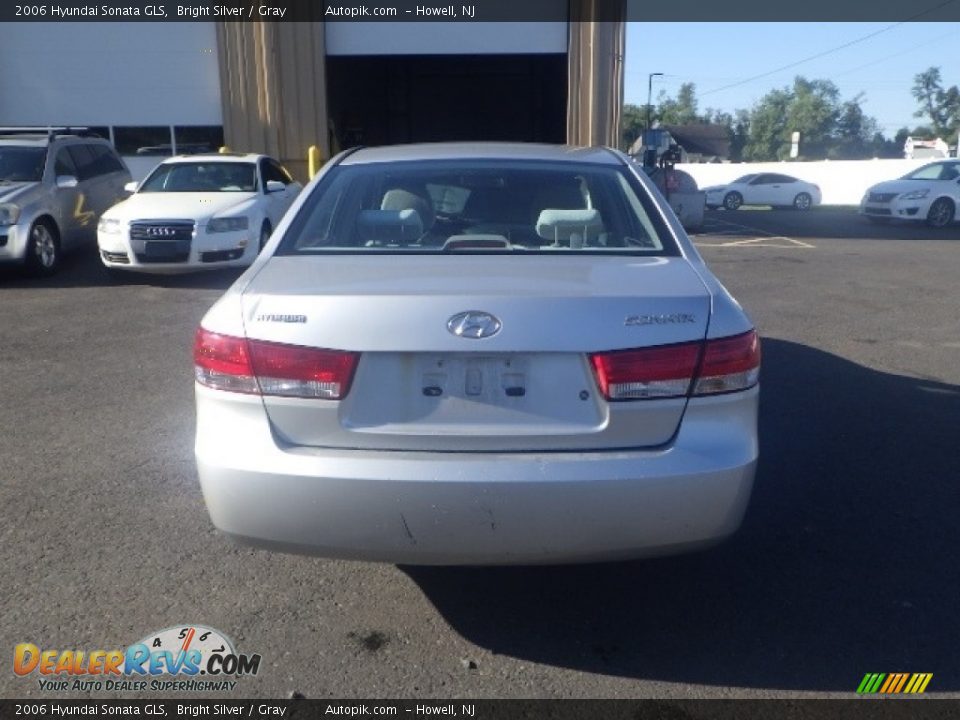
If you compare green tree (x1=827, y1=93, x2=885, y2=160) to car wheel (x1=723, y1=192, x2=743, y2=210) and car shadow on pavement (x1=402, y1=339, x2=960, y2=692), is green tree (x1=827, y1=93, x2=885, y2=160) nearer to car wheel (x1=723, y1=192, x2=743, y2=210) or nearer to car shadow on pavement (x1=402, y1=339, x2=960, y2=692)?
car wheel (x1=723, y1=192, x2=743, y2=210)

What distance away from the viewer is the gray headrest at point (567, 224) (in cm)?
381

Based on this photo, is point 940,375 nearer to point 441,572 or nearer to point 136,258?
point 441,572

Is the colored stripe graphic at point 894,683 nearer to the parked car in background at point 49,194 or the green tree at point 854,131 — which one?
the parked car in background at point 49,194

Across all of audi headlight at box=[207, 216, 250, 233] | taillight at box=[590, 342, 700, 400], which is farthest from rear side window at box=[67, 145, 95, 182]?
taillight at box=[590, 342, 700, 400]

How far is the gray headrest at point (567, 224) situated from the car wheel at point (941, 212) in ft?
63.2

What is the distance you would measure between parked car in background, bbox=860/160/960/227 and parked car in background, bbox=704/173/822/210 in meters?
10.8

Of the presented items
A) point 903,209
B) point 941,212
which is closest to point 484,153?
point 903,209

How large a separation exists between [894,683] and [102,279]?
10291 mm

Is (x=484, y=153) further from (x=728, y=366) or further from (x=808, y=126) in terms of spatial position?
(x=808, y=126)

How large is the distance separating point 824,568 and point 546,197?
76.6 inches

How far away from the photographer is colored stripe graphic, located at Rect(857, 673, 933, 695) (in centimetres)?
291

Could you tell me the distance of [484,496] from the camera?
2713 millimetres

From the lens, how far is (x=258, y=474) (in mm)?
2811

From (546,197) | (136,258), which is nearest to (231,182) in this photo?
(136,258)
